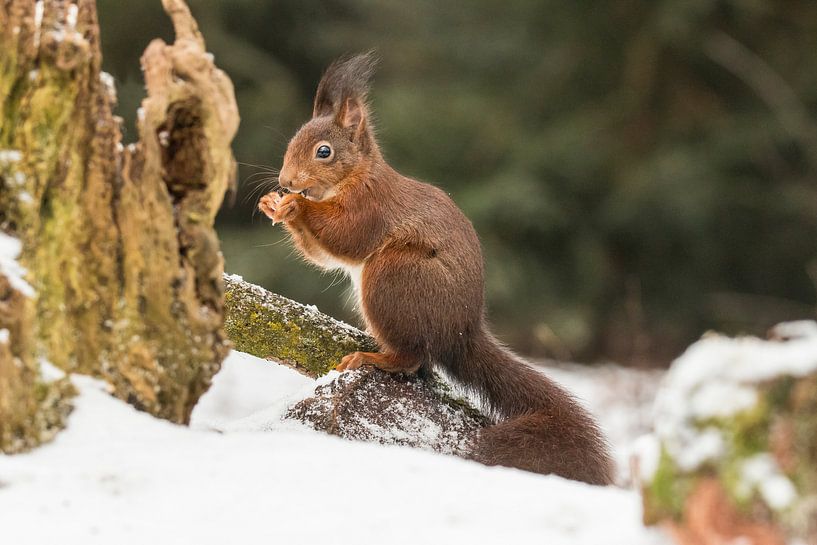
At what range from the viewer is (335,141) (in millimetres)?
3010

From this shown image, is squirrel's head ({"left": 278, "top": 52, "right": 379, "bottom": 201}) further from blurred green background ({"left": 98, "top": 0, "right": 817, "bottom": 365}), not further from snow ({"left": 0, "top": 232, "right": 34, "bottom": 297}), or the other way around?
blurred green background ({"left": 98, "top": 0, "right": 817, "bottom": 365})

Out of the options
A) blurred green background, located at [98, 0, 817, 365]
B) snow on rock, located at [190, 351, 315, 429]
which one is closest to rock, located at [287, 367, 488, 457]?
snow on rock, located at [190, 351, 315, 429]

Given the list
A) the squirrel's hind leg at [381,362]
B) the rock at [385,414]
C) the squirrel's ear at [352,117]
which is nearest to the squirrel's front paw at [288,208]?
the squirrel's ear at [352,117]

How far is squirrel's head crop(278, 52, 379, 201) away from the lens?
2975mm

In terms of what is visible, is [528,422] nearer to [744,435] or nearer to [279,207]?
[279,207]

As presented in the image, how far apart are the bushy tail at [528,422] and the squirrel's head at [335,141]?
2.24ft

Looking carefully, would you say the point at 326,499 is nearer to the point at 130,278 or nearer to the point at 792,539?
the point at 130,278

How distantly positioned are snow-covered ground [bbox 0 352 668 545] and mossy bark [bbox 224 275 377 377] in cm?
72

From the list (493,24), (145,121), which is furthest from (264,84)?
(145,121)

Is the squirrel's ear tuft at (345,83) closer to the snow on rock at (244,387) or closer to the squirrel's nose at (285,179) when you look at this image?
the squirrel's nose at (285,179)

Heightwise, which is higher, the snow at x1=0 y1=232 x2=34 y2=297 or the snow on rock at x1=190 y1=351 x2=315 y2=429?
the snow at x1=0 y1=232 x2=34 y2=297

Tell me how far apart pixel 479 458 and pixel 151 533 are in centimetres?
96

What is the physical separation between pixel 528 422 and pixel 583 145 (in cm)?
585

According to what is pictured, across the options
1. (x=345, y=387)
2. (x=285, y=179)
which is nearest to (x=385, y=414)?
(x=345, y=387)
